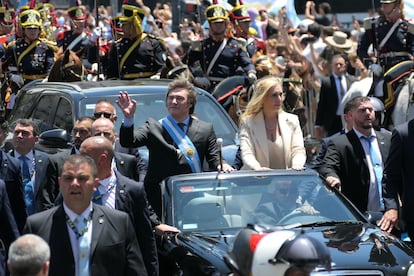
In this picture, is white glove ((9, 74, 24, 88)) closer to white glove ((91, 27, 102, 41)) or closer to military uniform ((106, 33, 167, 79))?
white glove ((91, 27, 102, 41))

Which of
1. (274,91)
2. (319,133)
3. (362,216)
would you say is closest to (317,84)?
(319,133)

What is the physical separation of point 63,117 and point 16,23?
8.59 meters

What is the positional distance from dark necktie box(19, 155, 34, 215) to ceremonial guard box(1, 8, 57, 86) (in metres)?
7.97

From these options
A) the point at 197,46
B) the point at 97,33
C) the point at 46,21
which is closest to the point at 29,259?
the point at 97,33

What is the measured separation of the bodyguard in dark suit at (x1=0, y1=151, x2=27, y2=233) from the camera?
9.29m

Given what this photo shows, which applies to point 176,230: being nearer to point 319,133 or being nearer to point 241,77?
point 241,77

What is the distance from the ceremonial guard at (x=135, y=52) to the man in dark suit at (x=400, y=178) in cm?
729

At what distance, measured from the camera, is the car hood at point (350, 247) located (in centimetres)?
890

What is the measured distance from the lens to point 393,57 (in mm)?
18109

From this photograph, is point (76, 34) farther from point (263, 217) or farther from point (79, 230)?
point (79, 230)

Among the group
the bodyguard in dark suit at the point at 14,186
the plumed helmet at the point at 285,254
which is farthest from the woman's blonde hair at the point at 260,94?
the plumed helmet at the point at 285,254

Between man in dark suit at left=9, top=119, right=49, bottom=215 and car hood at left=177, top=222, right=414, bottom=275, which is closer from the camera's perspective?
car hood at left=177, top=222, right=414, bottom=275

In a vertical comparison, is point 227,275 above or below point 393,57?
above

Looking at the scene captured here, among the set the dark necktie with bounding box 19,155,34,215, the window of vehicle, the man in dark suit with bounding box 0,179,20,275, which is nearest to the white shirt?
the man in dark suit with bounding box 0,179,20,275
